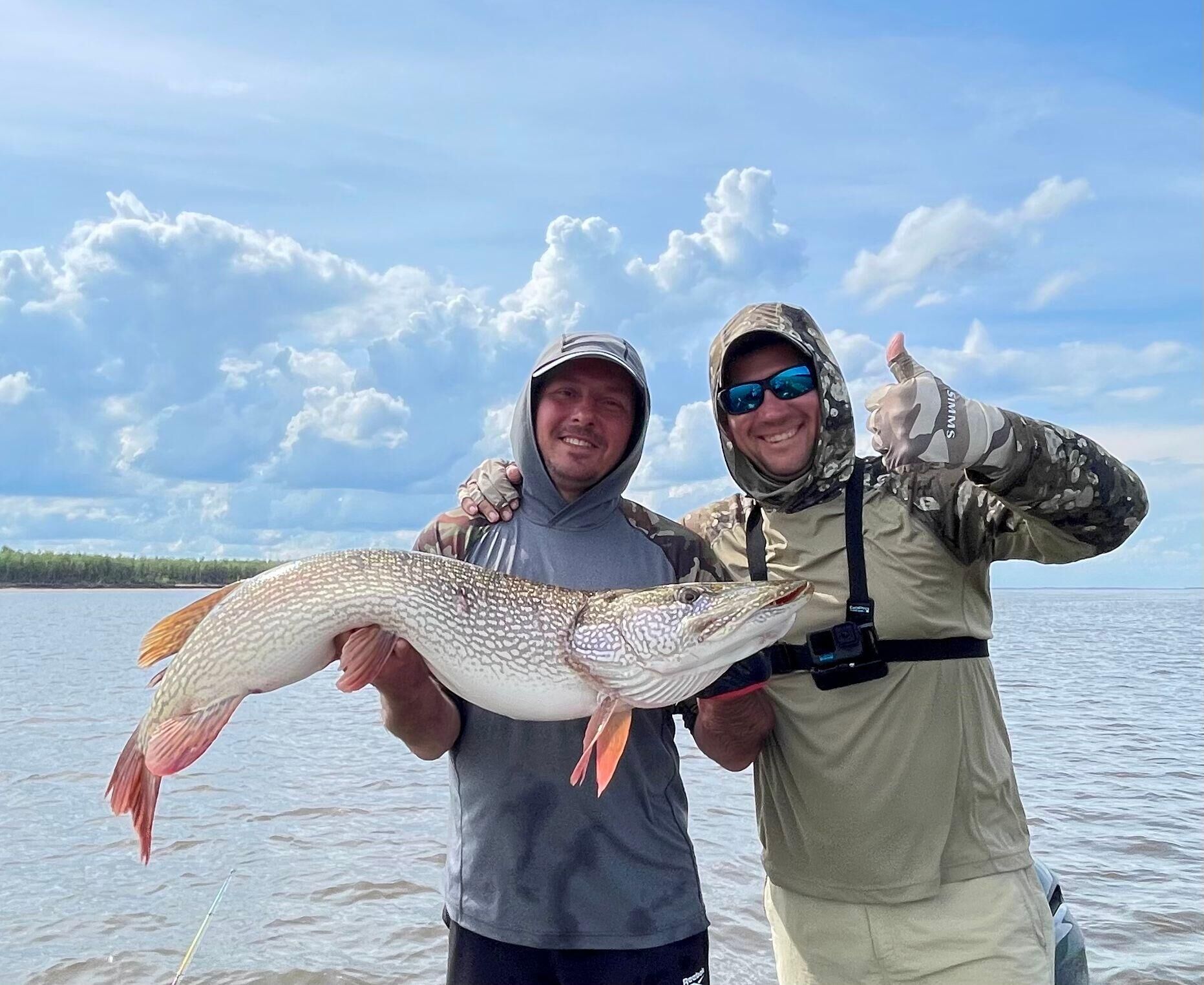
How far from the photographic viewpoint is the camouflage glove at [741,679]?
2830mm

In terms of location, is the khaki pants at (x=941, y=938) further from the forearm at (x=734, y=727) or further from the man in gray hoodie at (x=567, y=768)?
the forearm at (x=734, y=727)

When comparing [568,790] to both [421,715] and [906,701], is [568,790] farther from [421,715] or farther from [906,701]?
[906,701]

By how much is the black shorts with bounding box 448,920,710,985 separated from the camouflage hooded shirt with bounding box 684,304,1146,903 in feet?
1.54

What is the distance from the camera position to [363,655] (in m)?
2.84

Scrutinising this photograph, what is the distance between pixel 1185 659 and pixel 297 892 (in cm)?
2213

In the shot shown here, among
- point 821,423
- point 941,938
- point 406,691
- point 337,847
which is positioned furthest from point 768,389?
point 337,847

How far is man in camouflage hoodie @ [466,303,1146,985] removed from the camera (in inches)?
105

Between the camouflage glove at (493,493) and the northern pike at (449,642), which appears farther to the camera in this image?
the camouflage glove at (493,493)

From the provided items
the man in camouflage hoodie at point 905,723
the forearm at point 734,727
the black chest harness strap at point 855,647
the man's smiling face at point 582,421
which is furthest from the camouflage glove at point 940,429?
the man's smiling face at point 582,421

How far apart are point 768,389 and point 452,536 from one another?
1290 millimetres

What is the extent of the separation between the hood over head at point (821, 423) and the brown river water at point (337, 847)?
3531 mm

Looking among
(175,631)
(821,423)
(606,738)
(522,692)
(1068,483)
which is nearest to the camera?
(1068,483)

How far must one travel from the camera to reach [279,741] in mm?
11336

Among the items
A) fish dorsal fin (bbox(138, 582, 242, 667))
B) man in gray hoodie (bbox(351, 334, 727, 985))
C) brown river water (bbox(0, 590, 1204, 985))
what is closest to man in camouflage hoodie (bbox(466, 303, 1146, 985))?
man in gray hoodie (bbox(351, 334, 727, 985))
